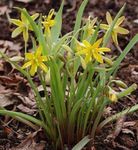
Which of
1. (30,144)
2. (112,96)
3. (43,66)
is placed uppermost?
(43,66)

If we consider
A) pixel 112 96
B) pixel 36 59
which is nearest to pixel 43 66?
pixel 36 59

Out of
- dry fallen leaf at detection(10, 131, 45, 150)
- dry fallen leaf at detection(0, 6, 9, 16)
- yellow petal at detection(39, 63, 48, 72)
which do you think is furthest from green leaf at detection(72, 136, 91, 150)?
dry fallen leaf at detection(0, 6, 9, 16)

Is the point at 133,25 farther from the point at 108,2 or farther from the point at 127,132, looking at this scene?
the point at 127,132

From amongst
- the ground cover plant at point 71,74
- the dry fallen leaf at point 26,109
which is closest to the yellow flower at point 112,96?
the ground cover plant at point 71,74

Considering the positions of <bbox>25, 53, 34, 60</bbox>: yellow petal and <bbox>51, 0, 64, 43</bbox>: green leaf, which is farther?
<bbox>51, 0, 64, 43</bbox>: green leaf

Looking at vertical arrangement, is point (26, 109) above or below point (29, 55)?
below

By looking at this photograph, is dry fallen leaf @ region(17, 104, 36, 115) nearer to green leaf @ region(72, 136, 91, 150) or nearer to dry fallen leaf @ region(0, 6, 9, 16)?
green leaf @ region(72, 136, 91, 150)

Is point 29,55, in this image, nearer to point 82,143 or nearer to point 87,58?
point 87,58

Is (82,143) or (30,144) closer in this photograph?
(82,143)

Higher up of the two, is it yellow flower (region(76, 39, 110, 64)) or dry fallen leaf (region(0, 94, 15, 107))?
yellow flower (region(76, 39, 110, 64))
